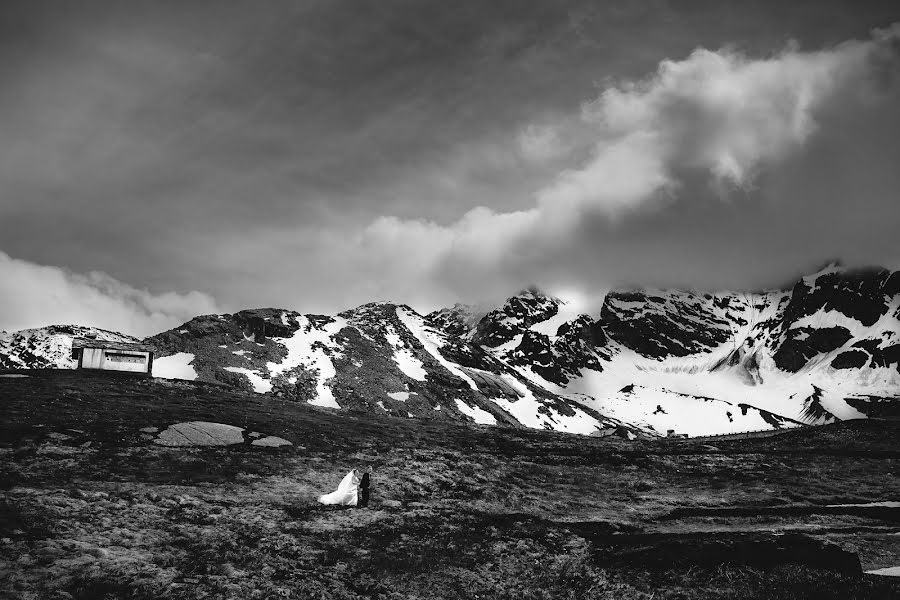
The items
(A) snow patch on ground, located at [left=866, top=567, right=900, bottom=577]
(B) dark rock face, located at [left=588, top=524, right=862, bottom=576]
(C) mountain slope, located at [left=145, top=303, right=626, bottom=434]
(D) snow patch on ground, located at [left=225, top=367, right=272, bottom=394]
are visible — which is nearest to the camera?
(A) snow patch on ground, located at [left=866, top=567, right=900, bottom=577]

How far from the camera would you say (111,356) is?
59969 millimetres

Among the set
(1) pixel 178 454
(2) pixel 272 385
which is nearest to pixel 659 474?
(1) pixel 178 454

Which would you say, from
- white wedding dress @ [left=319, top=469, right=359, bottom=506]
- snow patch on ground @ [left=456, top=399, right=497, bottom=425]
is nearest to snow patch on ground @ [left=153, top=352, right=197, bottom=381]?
snow patch on ground @ [left=456, top=399, right=497, bottom=425]

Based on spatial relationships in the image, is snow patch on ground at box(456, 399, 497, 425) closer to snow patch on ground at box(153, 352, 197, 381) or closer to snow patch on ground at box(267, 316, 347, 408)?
snow patch on ground at box(267, 316, 347, 408)

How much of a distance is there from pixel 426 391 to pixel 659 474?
16619cm

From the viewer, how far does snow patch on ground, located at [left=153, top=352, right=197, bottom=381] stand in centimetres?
14525

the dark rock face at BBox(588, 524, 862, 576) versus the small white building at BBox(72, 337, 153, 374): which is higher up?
the small white building at BBox(72, 337, 153, 374)

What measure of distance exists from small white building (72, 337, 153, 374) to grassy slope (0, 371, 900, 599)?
72.0 ft

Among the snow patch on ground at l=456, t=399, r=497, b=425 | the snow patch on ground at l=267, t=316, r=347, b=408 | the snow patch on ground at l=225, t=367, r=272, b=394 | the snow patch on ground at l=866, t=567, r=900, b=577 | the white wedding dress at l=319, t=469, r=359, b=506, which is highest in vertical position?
the snow patch on ground at l=267, t=316, r=347, b=408

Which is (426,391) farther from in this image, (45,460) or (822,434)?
(45,460)

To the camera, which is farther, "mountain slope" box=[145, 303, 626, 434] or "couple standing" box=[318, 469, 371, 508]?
A: "mountain slope" box=[145, 303, 626, 434]

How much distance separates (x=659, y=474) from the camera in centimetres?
2908

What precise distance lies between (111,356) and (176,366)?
3826 inches

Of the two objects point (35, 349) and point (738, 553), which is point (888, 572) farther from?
point (35, 349)
